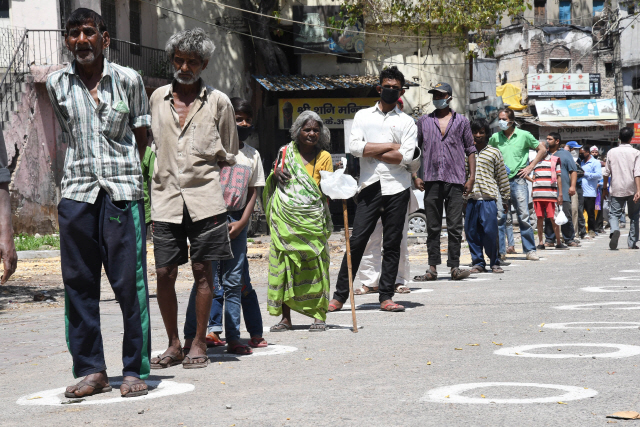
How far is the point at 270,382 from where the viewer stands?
4840mm

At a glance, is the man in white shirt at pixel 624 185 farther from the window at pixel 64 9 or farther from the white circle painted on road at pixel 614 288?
the window at pixel 64 9

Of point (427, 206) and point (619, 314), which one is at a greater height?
point (427, 206)

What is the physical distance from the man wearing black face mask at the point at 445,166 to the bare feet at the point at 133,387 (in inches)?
234

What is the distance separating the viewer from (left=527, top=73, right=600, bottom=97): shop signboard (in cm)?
4559

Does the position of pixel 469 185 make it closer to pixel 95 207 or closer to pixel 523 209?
pixel 523 209

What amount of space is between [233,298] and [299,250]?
95 cm

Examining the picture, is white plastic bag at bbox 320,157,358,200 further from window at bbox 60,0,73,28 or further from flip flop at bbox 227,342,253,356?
window at bbox 60,0,73,28

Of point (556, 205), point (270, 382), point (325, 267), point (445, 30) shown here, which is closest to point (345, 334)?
point (325, 267)

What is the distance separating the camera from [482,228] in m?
11.2

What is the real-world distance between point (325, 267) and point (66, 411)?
296 cm

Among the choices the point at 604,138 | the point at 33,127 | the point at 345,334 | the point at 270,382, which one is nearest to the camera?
the point at 270,382

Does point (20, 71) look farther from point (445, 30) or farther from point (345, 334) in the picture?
point (345, 334)

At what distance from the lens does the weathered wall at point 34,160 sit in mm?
20328

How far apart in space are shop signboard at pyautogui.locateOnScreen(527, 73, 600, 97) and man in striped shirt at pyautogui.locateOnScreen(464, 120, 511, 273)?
1395 inches
